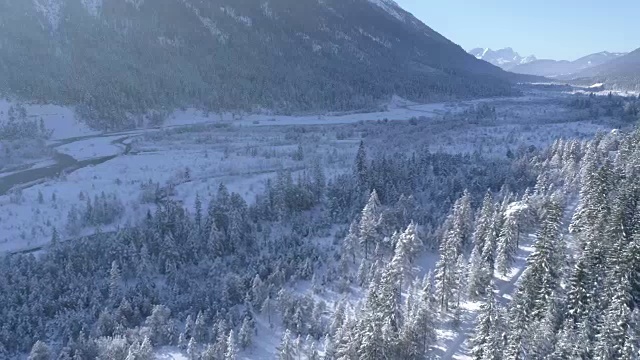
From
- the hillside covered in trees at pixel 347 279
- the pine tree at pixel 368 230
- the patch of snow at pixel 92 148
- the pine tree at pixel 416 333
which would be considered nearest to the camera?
the hillside covered in trees at pixel 347 279

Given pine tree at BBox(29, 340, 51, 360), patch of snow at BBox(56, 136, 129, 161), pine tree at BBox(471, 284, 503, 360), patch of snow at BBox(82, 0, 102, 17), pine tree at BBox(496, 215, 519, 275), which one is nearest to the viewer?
pine tree at BBox(471, 284, 503, 360)

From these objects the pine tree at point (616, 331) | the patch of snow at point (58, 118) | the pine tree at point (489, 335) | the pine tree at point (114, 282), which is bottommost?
the pine tree at point (114, 282)

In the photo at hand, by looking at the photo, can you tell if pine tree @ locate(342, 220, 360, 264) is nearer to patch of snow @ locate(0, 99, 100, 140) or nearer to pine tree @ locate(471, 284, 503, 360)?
pine tree @ locate(471, 284, 503, 360)

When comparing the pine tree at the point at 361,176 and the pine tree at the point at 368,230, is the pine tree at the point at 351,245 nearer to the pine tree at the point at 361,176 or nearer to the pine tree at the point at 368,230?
the pine tree at the point at 368,230

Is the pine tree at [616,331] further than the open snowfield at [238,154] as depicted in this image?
No

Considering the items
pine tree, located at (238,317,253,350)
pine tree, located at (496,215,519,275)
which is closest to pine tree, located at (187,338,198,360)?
pine tree, located at (238,317,253,350)

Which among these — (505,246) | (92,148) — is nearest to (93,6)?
(92,148)

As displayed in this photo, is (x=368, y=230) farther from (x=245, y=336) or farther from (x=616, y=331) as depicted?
(x=616, y=331)

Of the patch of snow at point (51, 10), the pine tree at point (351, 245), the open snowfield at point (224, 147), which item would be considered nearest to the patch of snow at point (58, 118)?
the open snowfield at point (224, 147)

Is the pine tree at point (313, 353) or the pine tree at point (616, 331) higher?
the pine tree at point (616, 331)

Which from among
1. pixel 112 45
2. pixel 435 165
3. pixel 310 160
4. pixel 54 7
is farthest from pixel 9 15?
pixel 435 165

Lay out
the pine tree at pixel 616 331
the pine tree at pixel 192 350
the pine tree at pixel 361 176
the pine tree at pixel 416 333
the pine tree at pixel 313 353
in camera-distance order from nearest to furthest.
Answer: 1. the pine tree at pixel 616 331
2. the pine tree at pixel 416 333
3. the pine tree at pixel 313 353
4. the pine tree at pixel 192 350
5. the pine tree at pixel 361 176
